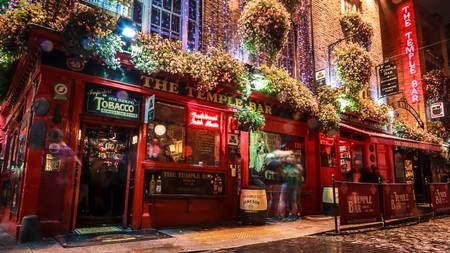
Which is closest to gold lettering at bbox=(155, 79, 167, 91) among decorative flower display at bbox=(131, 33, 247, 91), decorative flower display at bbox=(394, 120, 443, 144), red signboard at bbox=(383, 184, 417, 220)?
decorative flower display at bbox=(131, 33, 247, 91)

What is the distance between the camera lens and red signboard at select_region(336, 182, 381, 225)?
27.1 feet

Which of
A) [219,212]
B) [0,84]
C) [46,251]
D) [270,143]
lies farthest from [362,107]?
[0,84]

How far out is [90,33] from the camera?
721cm

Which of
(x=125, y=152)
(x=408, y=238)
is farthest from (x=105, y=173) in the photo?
(x=408, y=238)

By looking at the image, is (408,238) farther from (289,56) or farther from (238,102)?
(289,56)

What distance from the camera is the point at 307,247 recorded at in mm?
6402

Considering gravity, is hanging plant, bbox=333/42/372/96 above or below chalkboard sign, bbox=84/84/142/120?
above

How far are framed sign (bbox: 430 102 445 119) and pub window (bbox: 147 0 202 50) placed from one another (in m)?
16.0

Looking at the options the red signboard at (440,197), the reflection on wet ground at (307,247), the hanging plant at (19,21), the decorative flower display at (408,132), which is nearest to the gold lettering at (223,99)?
the reflection on wet ground at (307,247)

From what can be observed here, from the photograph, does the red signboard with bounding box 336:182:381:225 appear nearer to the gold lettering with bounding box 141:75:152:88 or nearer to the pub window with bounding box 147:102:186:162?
the pub window with bounding box 147:102:186:162

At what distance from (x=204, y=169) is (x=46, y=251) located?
182 inches

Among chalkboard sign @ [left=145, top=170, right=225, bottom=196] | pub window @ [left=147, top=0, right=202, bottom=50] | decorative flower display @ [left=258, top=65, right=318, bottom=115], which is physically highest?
pub window @ [left=147, top=0, right=202, bottom=50]

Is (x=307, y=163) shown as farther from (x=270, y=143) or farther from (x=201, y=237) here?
(x=201, y=237)

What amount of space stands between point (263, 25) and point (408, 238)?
754cm
